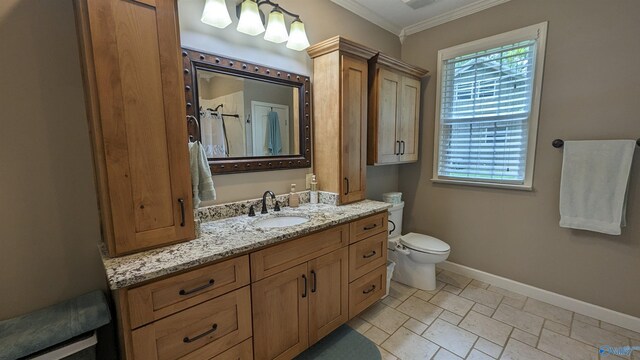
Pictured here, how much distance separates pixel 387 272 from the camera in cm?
225

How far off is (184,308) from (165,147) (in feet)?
2.28

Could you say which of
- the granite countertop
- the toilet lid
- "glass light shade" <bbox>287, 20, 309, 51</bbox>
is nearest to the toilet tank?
the toilet lid

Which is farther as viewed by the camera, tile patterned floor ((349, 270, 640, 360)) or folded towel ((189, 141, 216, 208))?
tile patterned floor ((349, 270, 640, 360))

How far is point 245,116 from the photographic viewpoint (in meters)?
1.82

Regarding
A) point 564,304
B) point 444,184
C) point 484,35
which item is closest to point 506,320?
point 564,304

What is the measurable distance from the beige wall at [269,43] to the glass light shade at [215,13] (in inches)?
3.9

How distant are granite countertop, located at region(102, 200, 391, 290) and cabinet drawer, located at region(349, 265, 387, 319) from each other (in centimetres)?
51

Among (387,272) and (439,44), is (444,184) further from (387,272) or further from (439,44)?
(439,44)

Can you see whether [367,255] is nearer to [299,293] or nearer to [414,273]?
[299,293]

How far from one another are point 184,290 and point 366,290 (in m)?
1.34

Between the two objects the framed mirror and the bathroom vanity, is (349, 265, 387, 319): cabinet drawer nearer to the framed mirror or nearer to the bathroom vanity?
the bathroom vanity

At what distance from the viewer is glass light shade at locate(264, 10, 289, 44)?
5.76 feet

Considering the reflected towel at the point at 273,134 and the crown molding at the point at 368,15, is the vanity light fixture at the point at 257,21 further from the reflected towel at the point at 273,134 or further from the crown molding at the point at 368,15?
the crown molding at the point at 368,15

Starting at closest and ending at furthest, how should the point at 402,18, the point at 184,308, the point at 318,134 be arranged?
the point at 184,308 < the point at 318,134 < the point at 402,18
